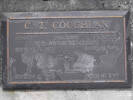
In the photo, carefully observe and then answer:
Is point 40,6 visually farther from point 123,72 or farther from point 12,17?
point 123,72

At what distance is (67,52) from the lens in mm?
4723

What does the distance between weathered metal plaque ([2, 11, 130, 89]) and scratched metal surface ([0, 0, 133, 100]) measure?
92 millimetres

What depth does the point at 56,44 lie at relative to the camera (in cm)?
472

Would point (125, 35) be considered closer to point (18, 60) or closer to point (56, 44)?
point (56, 44)

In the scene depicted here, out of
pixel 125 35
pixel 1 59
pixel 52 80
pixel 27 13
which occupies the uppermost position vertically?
pixel 27 13

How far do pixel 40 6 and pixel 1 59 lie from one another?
919 mm

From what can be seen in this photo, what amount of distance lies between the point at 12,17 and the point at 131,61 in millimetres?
1758

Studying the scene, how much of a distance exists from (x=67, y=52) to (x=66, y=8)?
0.62m

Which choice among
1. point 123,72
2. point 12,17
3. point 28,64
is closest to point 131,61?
point 123,72

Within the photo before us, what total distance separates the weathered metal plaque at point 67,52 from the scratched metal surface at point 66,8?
9cm

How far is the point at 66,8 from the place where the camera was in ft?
15.8

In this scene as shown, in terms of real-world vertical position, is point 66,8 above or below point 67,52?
above

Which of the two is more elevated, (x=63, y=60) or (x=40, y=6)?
(x=40, y=6)

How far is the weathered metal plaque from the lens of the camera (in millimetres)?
4699
